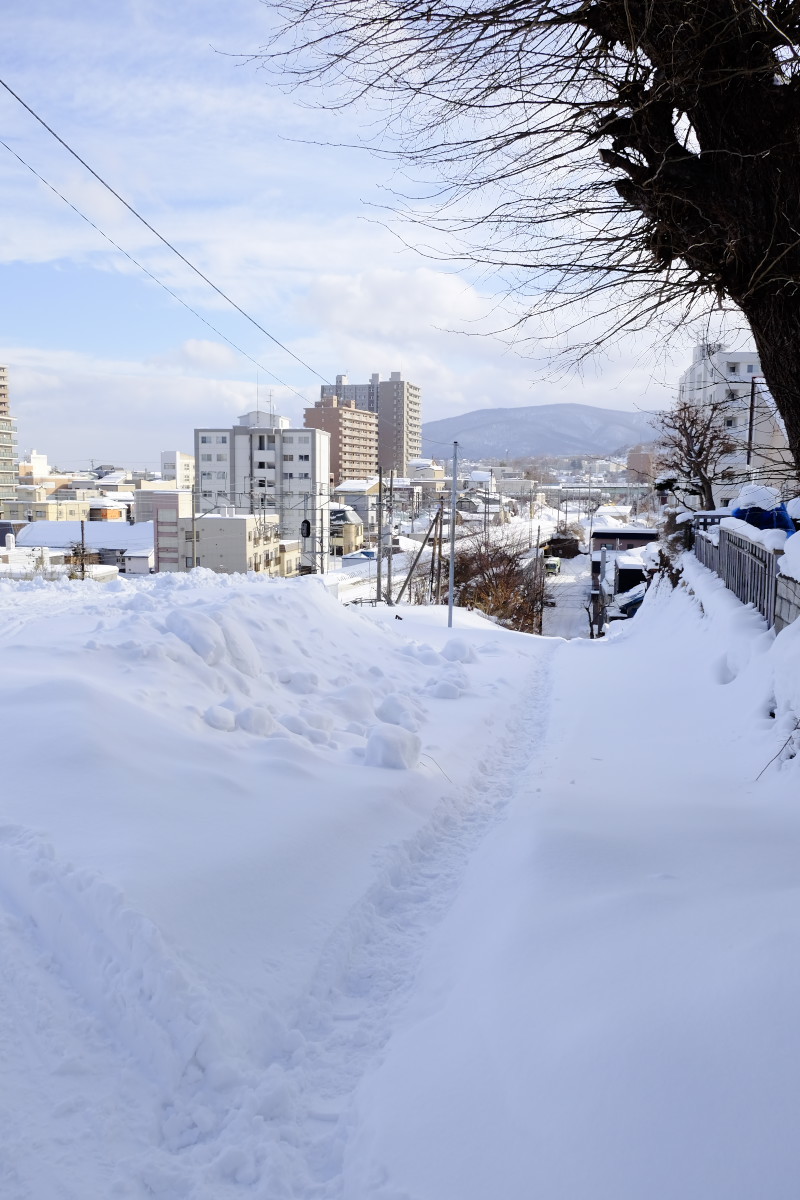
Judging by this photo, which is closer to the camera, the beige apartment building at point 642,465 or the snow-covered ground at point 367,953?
the snow-covered ground at point 367,953

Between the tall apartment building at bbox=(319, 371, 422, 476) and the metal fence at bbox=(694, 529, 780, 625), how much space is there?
106 m

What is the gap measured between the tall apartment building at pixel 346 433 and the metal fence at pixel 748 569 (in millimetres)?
89942

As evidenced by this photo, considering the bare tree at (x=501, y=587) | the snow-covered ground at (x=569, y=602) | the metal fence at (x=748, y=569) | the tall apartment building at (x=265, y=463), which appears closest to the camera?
the metal fence at (x=748, y=569)

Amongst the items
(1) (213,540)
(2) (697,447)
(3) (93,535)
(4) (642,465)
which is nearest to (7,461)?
(3) (93,535)

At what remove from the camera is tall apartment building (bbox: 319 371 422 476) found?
126250mm

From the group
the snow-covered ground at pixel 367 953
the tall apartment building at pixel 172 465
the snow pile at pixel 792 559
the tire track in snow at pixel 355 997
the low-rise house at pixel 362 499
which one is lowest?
the tire track in snow at pixel 355 997

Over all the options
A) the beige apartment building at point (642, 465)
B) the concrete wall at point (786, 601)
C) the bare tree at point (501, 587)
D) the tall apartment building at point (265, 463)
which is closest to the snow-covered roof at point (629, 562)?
the beige apartment building at point (642, 465)

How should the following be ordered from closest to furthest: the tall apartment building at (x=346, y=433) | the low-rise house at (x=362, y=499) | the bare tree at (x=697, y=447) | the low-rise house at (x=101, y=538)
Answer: the bare tree at (x=697, y=447)
the low-rise house at (x=101, y=538)
the low-rise house at (x=362, y=499)
the tall apartment building at (x=346, y=433)

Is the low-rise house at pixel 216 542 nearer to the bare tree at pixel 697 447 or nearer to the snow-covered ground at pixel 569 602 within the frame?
the snow-covered ground at pixel 569 602

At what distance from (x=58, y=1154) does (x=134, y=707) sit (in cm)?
340

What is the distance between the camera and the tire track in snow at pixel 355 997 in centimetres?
251

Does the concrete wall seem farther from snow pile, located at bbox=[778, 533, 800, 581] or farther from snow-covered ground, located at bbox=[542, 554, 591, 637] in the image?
snow-covered ground, located at bbox=[542, 554, 591, 637]

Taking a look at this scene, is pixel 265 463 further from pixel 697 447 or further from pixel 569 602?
pixel 697 447

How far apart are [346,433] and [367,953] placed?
106414 millimetres
